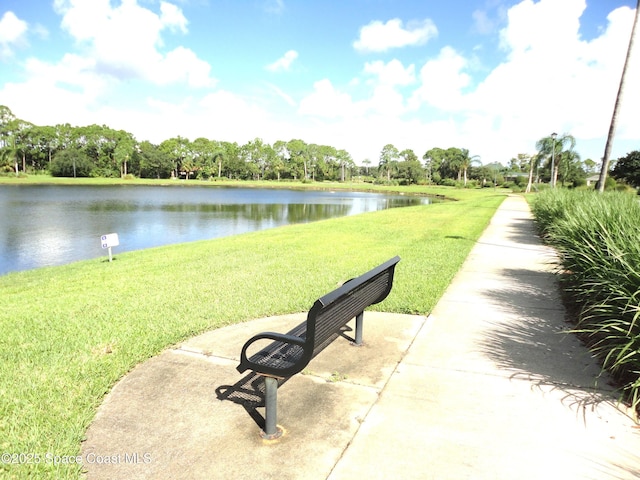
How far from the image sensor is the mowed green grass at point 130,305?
9.54ft

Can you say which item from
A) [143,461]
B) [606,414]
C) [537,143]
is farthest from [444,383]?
[537,143]

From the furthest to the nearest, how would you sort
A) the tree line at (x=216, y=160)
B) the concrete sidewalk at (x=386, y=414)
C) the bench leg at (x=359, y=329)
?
the tree line at (x=216, y=160) → the bench leg at (x=359, y=329) → the concrete sidewalk at (x=386, y=414)

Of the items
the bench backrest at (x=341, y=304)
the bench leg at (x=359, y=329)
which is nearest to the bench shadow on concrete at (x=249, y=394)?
the bench backrest at (x=341, y=304)

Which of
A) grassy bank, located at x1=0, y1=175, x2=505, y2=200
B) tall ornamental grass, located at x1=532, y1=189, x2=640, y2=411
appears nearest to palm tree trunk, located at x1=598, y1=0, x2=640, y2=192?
tall ornamental grass, located at x1=532, y1=189, x2=640, y2=411

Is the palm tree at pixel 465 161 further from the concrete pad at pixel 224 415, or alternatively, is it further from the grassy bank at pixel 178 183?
the concrete pad at pixel 224 415

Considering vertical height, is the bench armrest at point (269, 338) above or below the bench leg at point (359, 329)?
above

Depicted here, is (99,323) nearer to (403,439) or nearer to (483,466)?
(403,439)

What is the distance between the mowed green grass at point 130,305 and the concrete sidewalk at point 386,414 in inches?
11.1

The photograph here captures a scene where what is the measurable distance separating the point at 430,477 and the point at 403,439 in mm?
364

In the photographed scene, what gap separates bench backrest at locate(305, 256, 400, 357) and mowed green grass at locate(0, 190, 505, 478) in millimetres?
1437

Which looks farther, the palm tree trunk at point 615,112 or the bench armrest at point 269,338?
the palm tree trunk at point 615,112

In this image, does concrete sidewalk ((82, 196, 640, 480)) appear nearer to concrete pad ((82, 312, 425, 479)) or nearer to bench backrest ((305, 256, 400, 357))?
concrete pad ((82, 312, 425, 479))

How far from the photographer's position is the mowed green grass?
2908 mm

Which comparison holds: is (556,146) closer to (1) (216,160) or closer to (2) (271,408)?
(2) (271,408)
